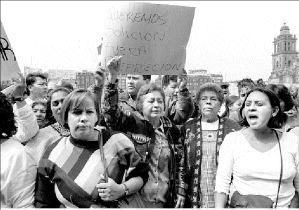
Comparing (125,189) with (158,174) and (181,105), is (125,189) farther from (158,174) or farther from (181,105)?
(181,105)

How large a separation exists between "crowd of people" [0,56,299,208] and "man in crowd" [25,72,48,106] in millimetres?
895

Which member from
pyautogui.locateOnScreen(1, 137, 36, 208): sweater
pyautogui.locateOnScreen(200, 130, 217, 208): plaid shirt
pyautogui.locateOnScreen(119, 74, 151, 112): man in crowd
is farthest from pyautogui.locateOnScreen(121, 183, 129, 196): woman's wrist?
pyautogui.locateOnScreen(119, 74, 151, 112): man in crowd

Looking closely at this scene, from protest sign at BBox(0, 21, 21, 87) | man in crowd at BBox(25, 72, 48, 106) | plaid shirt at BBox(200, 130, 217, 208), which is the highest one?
protest sign at BBox(0, 21, 21, 87)

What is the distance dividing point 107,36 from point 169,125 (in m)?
1.07

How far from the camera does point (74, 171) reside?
3021 millimetres

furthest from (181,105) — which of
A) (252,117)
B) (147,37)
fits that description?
(252,117)

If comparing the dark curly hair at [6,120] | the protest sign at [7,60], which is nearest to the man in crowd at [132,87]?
the protest sign at [7,60]

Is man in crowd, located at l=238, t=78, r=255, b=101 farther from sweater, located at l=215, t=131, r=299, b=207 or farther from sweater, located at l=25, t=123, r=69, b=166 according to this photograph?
sweater, located at l=25, t=123, r=69, b=166

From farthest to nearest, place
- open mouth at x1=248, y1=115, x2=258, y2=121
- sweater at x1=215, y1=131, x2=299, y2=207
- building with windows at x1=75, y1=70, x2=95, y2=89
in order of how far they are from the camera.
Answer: building with windows at x1=75, y1=70, x2=95, y2=89, open mouth at x1=248, y1=115, x2=258, y2=121, sweater at x1=215, y1=131, x2=299, y2=207

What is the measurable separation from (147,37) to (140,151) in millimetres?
1321

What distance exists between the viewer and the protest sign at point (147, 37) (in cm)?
449

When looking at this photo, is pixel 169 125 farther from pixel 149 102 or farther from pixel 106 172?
pixel 106 172

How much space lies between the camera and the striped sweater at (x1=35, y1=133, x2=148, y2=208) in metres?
3.00

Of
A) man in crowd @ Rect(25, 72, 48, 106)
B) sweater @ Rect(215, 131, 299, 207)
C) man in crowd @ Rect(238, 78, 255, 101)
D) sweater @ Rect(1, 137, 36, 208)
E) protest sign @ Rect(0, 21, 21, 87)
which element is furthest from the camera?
man in crowd @ Rect(238, 78, 255, 101)
